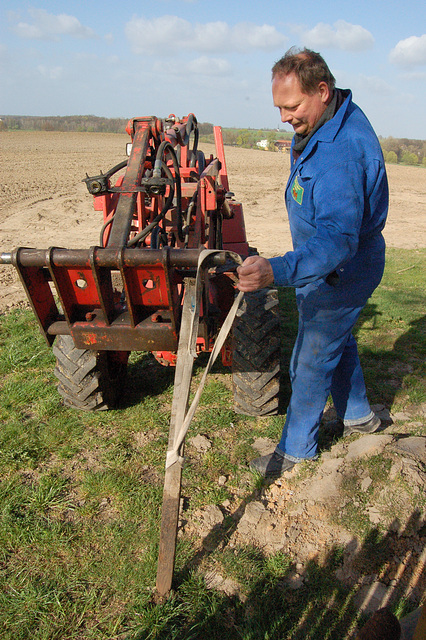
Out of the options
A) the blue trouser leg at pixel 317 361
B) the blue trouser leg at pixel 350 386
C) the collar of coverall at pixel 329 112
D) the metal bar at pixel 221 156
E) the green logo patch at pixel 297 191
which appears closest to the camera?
the collar of coverall at pixel 329 112

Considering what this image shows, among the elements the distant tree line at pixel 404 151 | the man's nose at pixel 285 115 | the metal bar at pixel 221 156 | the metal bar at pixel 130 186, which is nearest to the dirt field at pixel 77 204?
the metal bar at pixel 221 156

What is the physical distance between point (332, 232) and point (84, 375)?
2.18 m

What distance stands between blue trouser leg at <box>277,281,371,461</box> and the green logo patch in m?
0.49

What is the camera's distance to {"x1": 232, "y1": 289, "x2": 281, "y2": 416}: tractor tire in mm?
3486

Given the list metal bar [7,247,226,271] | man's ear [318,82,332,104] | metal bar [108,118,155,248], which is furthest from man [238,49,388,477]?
metal bar [108,118,155,248]

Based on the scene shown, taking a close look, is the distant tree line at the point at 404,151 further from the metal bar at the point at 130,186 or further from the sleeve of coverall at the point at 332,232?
the sleeve of coverall at the point at 332,232

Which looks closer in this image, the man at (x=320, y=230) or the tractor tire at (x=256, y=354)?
the man at (x=320, y=230)

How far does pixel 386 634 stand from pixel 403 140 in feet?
168

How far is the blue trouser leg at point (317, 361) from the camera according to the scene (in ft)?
9.04

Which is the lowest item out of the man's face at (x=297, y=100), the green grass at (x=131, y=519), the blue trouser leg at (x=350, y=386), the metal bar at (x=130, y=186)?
the green grass at (x=131, y=519)

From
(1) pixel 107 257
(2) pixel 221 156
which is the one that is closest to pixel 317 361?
(1) pixel 107 257

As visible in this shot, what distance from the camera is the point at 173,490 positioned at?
2225 millimetres

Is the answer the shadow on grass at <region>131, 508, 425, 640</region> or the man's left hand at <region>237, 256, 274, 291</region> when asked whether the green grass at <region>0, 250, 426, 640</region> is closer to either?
the shadow on grass at <region>131, 508, 425, 640</region>

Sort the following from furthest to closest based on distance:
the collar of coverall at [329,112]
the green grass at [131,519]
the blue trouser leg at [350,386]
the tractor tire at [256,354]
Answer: the tractor tire at [256,354], the blue trouser leg at [350,386], the collar of coverall at [329,112], the green grass at [131,519]
